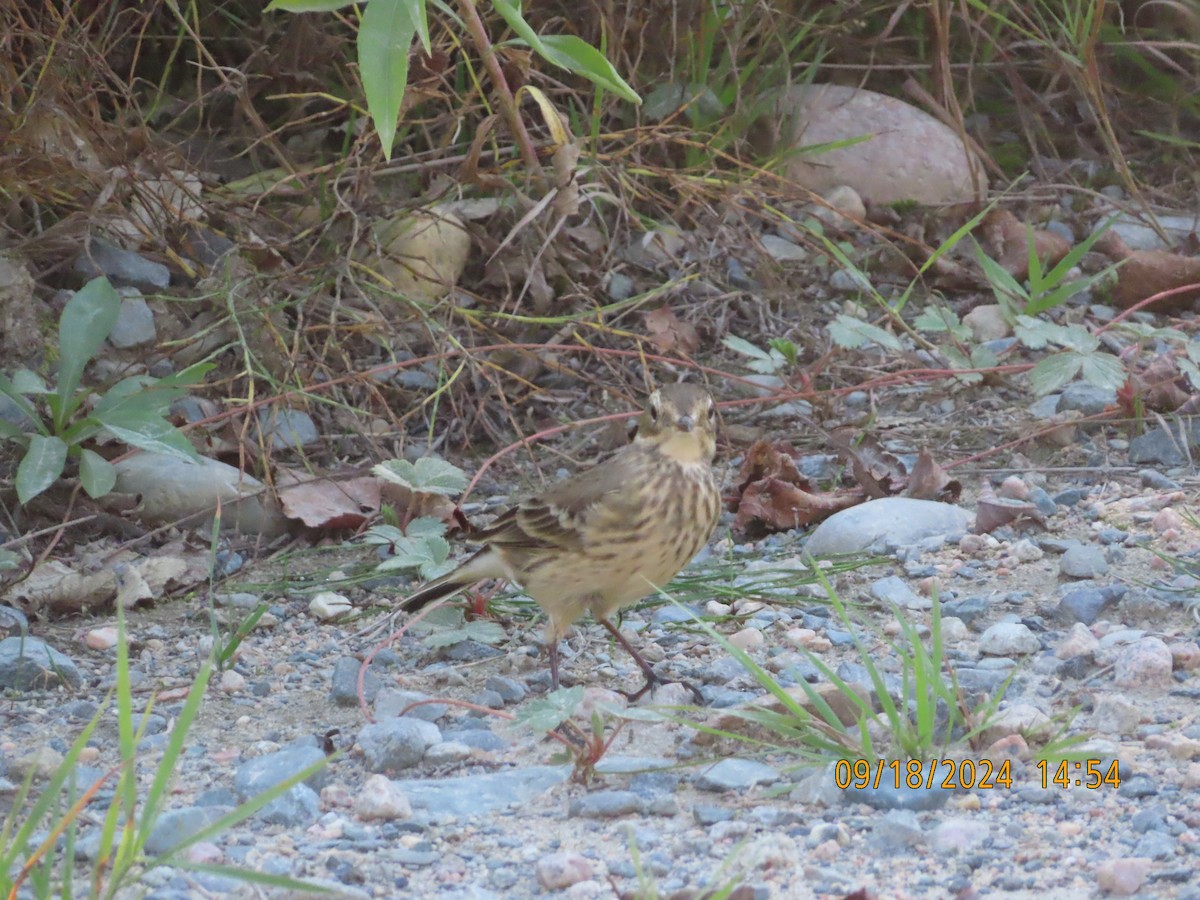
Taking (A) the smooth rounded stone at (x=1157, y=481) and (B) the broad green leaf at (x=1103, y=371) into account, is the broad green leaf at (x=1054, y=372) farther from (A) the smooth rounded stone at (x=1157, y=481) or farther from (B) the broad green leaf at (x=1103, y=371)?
(A) the smooth rounded stone at (x=1157, y=481)

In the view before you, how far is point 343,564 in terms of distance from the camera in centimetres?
493

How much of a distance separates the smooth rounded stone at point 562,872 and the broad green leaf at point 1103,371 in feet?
9.25

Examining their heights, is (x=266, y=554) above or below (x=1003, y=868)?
below

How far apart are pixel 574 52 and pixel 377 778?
2.47 m

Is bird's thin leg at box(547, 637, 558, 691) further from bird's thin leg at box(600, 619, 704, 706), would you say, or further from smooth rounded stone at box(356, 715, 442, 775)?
smooth rounded stone at box(356, 715, 442, 775)

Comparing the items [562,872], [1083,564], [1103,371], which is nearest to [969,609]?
[1083,564]

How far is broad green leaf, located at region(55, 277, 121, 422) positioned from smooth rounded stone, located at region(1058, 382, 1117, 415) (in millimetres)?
3296

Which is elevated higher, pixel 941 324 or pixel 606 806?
pixel 606 806

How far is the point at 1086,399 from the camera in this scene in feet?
18.5

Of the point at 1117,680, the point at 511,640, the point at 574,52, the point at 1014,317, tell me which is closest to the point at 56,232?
the point at 574,52

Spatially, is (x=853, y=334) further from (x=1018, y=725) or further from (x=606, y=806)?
(x=606, y=806)

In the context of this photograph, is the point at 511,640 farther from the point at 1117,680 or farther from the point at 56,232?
the point at 56,232

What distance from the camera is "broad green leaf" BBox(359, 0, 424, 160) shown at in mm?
4145

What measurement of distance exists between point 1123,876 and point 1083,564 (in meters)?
1.79
